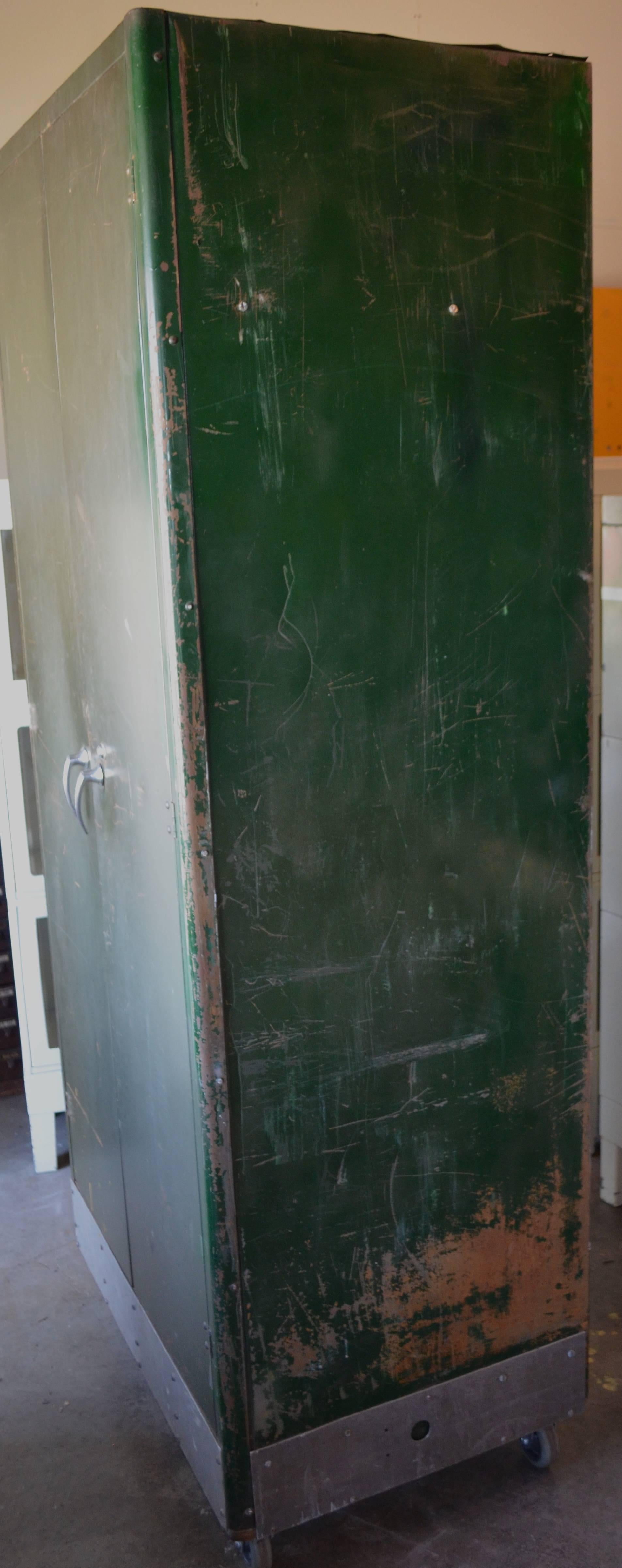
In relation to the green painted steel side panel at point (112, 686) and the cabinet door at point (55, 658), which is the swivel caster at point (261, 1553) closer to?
the green painted steel side panel at point (112, 686)

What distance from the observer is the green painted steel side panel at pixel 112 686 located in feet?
5.64

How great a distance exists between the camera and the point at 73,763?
2.20 m

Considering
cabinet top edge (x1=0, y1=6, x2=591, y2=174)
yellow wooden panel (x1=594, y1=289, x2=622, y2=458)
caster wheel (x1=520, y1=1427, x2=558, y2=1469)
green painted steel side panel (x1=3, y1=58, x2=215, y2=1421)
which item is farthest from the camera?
yellow wooden panel (x1=594, y1=289, x2=622, y2=458)

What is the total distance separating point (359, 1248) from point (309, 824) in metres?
0.68

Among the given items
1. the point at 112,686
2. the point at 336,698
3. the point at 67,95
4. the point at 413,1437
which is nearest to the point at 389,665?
the point at 336,698

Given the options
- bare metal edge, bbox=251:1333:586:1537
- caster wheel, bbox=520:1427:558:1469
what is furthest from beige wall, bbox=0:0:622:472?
caster wheel, bbox=520:1427:558:1469

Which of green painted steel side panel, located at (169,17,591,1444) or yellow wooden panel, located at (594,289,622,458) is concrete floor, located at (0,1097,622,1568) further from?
yellow wooden panel, located at (594,289,622,458)

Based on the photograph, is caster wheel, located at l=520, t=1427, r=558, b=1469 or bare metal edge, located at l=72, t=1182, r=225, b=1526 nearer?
bare metal edge, located at l=72, t=1182, r=225, b=1526

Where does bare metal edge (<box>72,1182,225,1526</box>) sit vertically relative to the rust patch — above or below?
below

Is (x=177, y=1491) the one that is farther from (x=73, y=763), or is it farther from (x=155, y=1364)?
(x=73, y=763)

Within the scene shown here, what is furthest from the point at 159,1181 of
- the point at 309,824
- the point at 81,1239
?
the point at 81,1239

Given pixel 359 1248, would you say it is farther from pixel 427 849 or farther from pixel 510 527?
pixel 510 527

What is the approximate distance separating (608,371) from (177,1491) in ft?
9.74

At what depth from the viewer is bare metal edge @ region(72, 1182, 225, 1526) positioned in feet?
6.29
